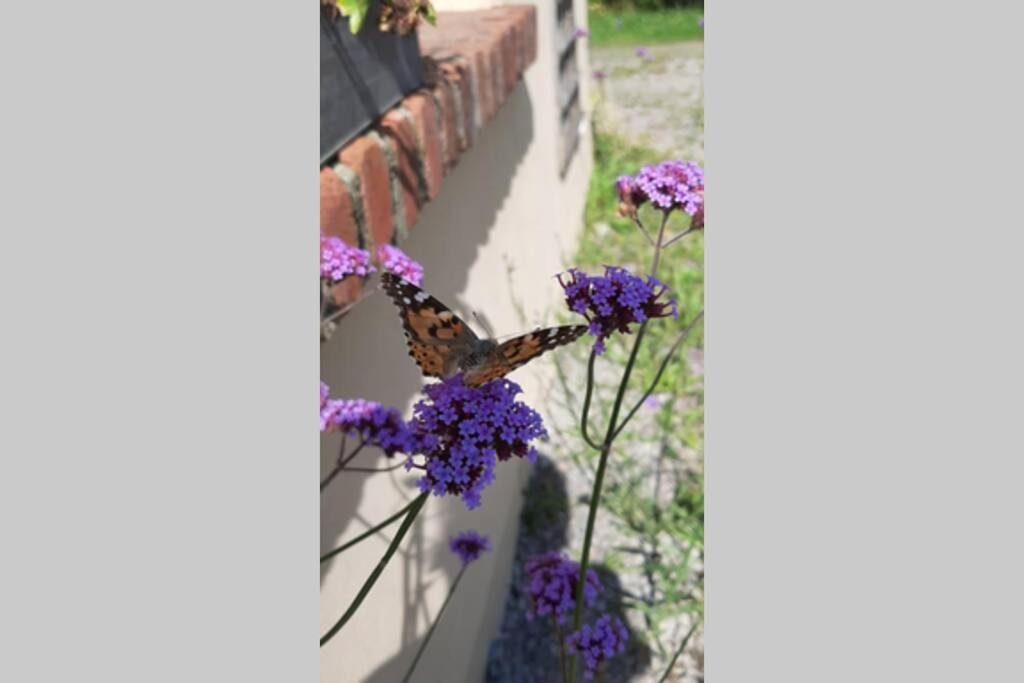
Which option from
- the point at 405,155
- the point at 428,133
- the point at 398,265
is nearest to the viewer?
the point at 398,265

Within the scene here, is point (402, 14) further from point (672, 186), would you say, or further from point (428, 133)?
point (672, 186)

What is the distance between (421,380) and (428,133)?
1.64ft

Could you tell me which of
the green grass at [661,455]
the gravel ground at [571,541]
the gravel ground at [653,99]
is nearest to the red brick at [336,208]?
the gravel ground at [571,541]

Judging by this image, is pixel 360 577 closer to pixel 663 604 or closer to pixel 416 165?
pixel 416 165

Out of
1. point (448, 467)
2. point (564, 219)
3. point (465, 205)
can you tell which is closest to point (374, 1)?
point (448, 467)

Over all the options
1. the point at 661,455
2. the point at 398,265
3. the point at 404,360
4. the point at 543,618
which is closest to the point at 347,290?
the point at 398,265

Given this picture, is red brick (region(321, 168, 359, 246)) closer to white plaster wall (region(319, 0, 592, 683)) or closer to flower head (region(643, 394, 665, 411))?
white plaster wall (region(319, 0, 592, 683))

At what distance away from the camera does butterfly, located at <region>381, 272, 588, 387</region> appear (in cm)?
73

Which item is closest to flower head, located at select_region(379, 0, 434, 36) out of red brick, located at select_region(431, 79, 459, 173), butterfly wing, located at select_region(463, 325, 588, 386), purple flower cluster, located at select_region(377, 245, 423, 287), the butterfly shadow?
red brick, located at select_region(431, 79, 459, 173)

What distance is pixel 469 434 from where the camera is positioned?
0.70 meters

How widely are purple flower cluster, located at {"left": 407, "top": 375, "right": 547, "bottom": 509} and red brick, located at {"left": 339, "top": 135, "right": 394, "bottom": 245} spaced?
0.36 m

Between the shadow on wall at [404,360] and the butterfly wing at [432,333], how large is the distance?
11cm

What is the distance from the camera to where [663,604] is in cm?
242

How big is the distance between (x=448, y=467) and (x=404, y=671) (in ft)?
2.67
